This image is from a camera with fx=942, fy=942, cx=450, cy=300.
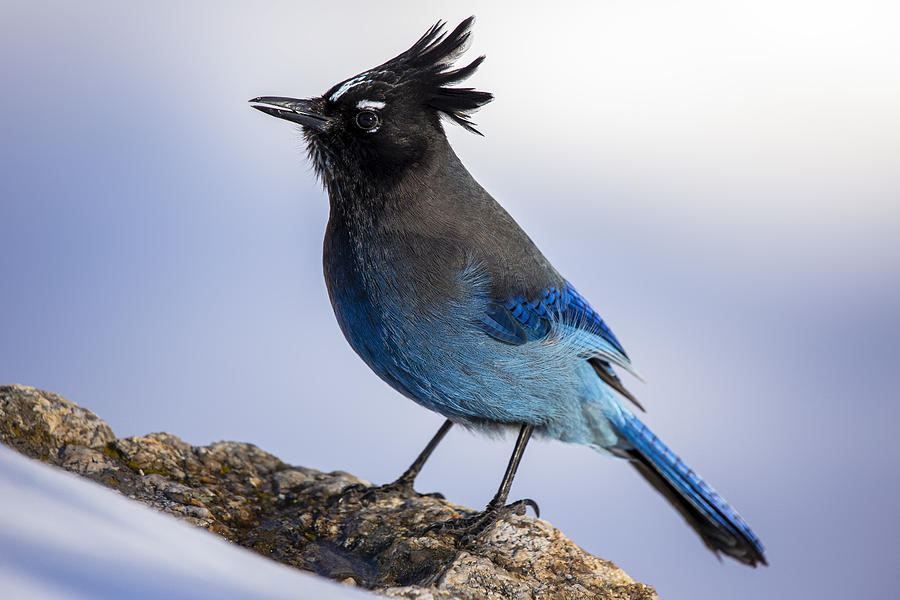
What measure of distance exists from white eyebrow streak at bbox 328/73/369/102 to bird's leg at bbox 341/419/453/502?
134 centimetres

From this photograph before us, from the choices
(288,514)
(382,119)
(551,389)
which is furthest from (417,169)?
(288,514)

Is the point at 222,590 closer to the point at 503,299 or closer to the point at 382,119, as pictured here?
the point at 503,299

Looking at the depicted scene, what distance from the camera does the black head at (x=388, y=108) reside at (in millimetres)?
3062

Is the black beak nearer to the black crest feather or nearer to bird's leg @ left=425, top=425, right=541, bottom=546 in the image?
the black crest feather

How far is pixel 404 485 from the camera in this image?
145 inches

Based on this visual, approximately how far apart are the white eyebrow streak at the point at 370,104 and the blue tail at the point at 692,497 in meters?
1.50

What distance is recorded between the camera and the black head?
306cm

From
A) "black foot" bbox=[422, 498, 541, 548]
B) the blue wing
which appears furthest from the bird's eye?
"black foot" bbox=[422, 498, 541, 548]

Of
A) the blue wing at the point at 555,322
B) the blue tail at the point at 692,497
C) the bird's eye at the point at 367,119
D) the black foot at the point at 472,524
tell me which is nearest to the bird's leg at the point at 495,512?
the black foot at the point at 472,524

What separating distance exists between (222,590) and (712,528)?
2.28 m

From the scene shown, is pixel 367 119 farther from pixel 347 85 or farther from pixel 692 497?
pixel 692 497

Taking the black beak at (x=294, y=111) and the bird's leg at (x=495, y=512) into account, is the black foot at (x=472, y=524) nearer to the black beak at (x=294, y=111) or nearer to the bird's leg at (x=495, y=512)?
the bird's leg at (x=495, y=512)

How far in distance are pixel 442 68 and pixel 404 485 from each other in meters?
1.59

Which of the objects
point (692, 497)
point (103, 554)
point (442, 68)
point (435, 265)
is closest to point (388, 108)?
point (442, 68)
